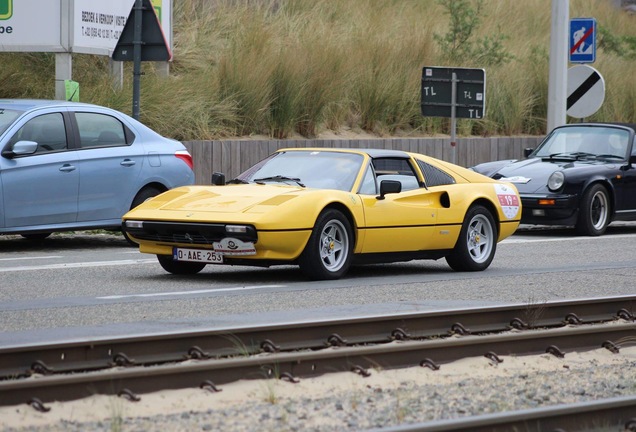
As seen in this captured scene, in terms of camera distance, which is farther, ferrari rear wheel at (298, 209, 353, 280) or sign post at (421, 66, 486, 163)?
sign post at (421, 66, 486, 163)

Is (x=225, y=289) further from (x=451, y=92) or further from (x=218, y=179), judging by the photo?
(x=451, y=92)

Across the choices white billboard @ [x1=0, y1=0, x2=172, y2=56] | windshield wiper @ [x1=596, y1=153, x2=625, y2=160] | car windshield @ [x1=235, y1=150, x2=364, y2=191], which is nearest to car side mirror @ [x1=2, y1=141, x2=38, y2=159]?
car windshield @ [x1=235, y1=150, x2=364, y2=191]

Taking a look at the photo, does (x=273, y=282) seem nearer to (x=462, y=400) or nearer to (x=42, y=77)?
(x=462, y=400)

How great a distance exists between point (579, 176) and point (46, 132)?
7452 mm

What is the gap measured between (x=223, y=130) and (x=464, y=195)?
895 cm

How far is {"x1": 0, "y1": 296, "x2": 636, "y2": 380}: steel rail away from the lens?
23.1ft

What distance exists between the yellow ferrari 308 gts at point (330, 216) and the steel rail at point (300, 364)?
2723mm

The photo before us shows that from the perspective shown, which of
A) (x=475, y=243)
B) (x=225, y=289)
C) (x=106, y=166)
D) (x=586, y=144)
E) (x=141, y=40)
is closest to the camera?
(x=225, y=289)

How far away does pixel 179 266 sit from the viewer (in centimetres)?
1174

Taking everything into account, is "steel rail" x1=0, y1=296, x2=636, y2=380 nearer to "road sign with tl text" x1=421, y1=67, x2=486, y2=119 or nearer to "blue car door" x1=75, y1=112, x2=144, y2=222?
"blue car door" x1=75, y1=112, x2=144, y2=222

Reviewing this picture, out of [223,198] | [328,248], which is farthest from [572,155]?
[223,198]

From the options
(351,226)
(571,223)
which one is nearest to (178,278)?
(351,226)

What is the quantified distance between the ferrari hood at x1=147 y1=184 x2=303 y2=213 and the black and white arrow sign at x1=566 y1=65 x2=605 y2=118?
38.4 ft

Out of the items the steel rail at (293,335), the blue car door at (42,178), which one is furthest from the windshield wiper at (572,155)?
the steel rail at (293,335)
